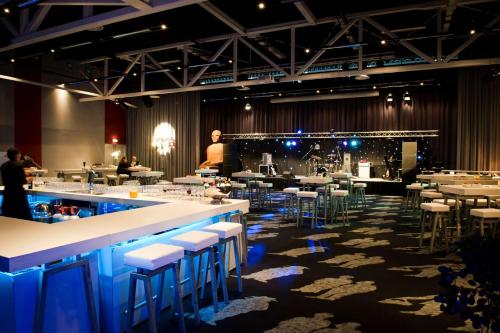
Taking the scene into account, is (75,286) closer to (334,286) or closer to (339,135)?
(334,286)

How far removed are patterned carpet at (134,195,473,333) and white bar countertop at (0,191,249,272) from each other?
2.88 ft

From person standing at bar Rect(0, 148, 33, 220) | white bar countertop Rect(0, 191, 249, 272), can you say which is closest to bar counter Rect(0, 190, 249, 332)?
white bar countertop Rect(0, 191, 249, 272)

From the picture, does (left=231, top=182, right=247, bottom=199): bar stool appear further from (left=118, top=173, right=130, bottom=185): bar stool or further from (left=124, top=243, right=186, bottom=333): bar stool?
(left=124, top=243, right=186, bottom=333): bar stool

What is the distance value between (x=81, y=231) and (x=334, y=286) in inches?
107

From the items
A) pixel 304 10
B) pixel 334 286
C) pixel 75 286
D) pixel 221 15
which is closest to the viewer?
pixel 75 286

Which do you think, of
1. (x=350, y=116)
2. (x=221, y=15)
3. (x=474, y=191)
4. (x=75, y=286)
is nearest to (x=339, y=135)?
(x=350, y=116)

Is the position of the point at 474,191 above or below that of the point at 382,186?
above

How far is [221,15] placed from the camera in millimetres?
7941

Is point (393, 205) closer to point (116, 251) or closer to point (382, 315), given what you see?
point (382, 315)

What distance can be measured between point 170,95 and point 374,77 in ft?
25.4

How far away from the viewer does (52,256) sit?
7.54ft

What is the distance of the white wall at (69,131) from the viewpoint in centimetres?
1298

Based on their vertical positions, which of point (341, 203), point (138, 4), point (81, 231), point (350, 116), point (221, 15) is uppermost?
point (221, 15)

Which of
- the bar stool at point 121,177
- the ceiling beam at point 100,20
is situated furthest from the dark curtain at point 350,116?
the ceiling beam at point 100,20
